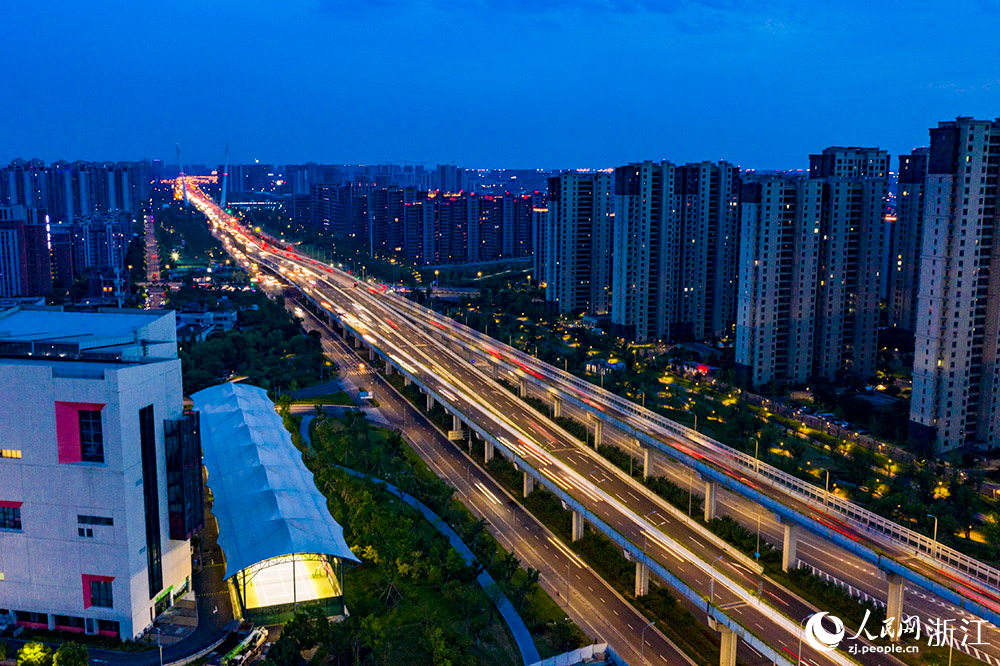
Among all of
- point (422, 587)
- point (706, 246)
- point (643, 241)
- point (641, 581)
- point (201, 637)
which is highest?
point (643, 241)

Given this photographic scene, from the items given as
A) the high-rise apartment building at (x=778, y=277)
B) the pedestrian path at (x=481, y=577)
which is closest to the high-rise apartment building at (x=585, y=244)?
the high-rise apartment building at (x=778, y=277)

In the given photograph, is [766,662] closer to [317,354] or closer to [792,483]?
[792,483]

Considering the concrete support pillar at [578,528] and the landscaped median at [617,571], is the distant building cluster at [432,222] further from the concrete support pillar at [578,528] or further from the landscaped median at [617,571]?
the concrete support pillar at [578,528]

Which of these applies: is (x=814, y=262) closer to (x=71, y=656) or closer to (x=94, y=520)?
(x=94, y=520)

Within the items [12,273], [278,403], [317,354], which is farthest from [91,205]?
[278,403]

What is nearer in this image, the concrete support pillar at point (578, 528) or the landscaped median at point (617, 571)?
the landscaped median at point (617, 571)

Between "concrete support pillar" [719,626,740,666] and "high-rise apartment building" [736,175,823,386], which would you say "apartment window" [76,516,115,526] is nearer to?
"concrete support pillar" [719,626,740,666]

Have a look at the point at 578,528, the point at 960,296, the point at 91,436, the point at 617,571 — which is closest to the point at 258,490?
the point at 91,436
